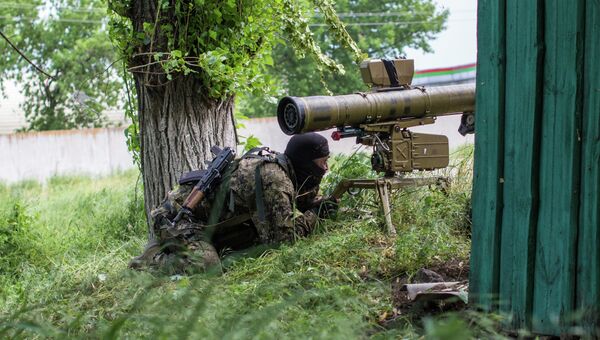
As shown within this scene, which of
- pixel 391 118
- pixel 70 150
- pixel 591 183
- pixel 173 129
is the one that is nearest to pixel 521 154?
pixel 591 183

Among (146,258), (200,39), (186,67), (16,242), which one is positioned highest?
(200,39)

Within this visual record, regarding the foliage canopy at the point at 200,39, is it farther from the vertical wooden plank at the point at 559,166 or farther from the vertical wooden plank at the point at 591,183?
the vertical wooden plank at the point at 591,183

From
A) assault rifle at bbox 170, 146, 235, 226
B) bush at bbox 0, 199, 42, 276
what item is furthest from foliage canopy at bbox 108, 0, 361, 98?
bush at bbox 0, 199, 42, 276

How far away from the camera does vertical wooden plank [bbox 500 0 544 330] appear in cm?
413

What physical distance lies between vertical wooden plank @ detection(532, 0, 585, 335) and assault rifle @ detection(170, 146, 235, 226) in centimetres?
325

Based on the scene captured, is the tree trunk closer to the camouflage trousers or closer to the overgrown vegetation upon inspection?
the overgrown vegetation

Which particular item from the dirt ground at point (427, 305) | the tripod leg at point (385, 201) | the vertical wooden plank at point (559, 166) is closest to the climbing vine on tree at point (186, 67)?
the tripod leg at point (385, 201)

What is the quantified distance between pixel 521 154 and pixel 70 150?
21150 mm

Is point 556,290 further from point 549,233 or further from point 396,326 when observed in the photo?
point 396,326

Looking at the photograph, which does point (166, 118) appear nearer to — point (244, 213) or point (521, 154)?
point (244, 213)

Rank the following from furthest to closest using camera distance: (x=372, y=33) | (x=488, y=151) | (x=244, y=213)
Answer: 1. (x=372, y=33)
2. (x=244, y=213)
3. (x=488, y=151)

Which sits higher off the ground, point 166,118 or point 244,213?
point 166,118

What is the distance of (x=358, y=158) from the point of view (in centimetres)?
Result: 788

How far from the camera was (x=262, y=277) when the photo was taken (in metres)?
5.80
